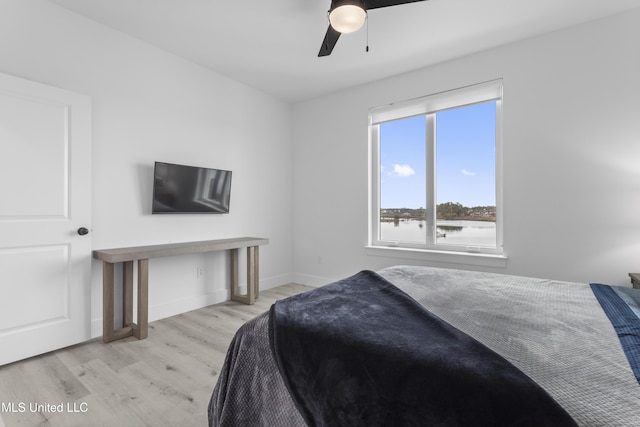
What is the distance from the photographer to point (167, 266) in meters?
3.24

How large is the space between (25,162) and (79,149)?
1.15 ft

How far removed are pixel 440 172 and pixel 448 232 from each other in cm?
69

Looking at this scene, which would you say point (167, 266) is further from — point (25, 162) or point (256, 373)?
point (256, 373)

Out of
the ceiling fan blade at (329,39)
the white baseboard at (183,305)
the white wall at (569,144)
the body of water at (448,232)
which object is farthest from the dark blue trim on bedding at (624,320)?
the white baseboard at (183,305)

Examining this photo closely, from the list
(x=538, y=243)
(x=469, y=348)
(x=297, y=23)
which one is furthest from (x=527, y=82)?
(x=469, y=348)

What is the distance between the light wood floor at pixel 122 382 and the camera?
1675mm

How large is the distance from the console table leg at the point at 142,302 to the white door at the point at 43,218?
15.0 inches

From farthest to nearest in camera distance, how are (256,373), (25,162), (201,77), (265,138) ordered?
1. (265,138)
2. (201,77)
3. (25,162)
4. (256,373)

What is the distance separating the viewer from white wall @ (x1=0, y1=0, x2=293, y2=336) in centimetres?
249

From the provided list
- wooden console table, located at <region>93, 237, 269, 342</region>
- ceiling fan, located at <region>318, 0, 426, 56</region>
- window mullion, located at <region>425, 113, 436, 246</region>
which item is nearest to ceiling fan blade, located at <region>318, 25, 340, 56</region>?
ceiling fan, located at <region>318, 0, 426, 56</region>

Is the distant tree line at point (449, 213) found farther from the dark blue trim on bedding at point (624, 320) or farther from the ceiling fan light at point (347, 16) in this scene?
the ceiling fan light at point (347, 16)

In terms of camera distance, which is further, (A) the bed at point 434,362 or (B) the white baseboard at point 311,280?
(B) the white baseboard at point 311,280

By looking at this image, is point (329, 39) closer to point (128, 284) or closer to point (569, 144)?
point (569, 144)

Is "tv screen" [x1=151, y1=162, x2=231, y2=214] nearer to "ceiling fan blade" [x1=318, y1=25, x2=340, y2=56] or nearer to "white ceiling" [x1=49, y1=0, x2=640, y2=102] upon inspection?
"white ceiling" [x1=49, y1=0, x2=640, y2=102]
